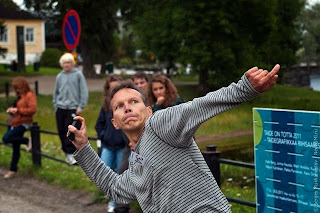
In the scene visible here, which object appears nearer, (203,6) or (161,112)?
(161,112)

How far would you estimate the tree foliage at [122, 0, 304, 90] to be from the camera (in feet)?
60.1

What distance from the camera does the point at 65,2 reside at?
44.2 feet

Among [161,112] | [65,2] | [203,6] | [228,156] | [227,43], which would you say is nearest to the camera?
[161,112]

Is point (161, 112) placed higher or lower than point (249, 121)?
higher

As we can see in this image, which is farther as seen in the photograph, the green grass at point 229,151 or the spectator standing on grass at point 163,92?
the green grass at point 229,151

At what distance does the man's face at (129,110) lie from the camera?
3613 mm

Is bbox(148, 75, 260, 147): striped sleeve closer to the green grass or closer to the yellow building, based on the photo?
the green grass

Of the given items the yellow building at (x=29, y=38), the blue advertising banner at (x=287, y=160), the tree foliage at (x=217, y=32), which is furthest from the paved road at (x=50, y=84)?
the blue advertising banner at (x=287, y=160)

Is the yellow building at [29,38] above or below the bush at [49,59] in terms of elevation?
above

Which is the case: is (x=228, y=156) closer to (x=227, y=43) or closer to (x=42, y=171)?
(x=42, y=171)

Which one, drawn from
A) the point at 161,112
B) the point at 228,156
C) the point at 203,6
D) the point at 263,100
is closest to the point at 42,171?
the point at 263,100

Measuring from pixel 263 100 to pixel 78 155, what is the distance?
39.4 ft

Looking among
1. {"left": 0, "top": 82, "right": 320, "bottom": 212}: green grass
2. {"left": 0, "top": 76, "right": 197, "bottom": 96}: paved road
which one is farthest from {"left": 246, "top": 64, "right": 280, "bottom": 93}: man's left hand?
{"left": 0, "top": 76, "right": 197, "bottom": 96}: paved road

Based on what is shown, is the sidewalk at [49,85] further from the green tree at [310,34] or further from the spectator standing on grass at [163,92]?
the spectator standing on grass at [163,92]
